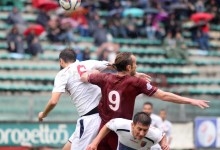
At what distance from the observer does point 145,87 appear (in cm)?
1062

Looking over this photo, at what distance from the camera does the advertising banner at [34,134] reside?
19406 mm

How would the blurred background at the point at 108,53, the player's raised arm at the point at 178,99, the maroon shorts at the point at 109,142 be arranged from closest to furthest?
the player's raised arm at the point at 178,99, the maroon shorts at the point at 109,142, the blurred background at the point at 108,53

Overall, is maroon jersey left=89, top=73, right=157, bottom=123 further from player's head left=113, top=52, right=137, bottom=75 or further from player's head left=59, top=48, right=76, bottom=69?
player's head left=59, top=48, right=76, bottom=69

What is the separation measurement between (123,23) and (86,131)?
1656cm

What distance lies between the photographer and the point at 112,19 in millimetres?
27828

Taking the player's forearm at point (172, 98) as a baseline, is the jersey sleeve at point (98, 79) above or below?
above

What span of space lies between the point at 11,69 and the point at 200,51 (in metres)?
8.30

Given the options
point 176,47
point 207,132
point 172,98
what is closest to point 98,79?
point 172,98

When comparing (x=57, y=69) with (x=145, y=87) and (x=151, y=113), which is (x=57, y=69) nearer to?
(x=151, y=113)

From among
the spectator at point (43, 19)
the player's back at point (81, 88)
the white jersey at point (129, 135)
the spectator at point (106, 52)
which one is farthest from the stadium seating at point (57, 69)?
the white jersey at point (129, 135)

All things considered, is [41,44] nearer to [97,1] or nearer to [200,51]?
[97,1]

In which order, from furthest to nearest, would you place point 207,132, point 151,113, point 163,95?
point 207,132 < point 151,113 < point 163,95

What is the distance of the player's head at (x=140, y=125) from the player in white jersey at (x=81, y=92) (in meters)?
1.45

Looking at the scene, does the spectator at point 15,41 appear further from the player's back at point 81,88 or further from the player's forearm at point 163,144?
the player's forearm at point 163,144
